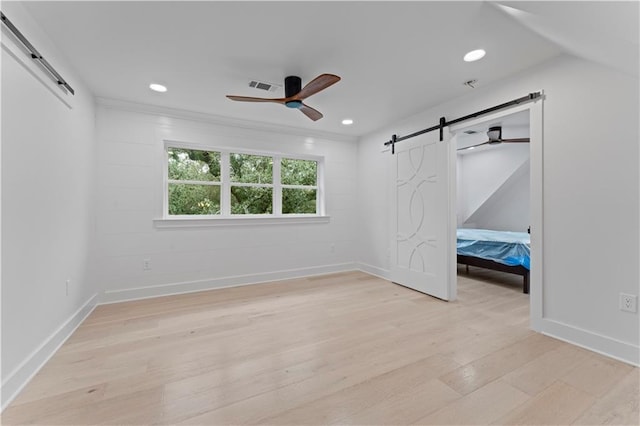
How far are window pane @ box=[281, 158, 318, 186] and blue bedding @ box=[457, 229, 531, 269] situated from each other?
2704mm

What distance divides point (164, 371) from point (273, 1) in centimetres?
254

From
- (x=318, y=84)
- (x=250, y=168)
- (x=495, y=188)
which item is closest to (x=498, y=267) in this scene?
(x=495, y=188)

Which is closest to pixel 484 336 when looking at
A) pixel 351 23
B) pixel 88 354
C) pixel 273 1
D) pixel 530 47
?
pixel 530 47

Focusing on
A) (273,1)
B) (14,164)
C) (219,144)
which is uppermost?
(273,1)

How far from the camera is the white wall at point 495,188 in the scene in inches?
231

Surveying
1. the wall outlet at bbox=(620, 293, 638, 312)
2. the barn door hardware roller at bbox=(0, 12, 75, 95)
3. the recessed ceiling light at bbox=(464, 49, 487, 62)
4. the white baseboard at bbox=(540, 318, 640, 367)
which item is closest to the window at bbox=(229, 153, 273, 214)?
the barn door hardware roller at bbox=(0, 12, 75, 95)

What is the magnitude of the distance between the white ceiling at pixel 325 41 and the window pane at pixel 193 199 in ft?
4.14

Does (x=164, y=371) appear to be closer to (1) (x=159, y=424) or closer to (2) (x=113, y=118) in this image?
(1) (x=159, y=424)

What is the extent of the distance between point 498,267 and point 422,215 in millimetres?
1443

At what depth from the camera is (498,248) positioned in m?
4.10

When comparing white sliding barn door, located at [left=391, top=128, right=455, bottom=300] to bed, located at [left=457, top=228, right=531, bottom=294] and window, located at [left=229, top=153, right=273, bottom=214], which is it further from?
window, located at [left=229, top=153, right=273, bottom=214]

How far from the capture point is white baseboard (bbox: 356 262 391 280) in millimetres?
4480

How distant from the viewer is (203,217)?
3.95 m

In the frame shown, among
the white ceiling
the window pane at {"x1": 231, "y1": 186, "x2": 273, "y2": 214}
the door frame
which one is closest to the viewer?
the white ceiling
